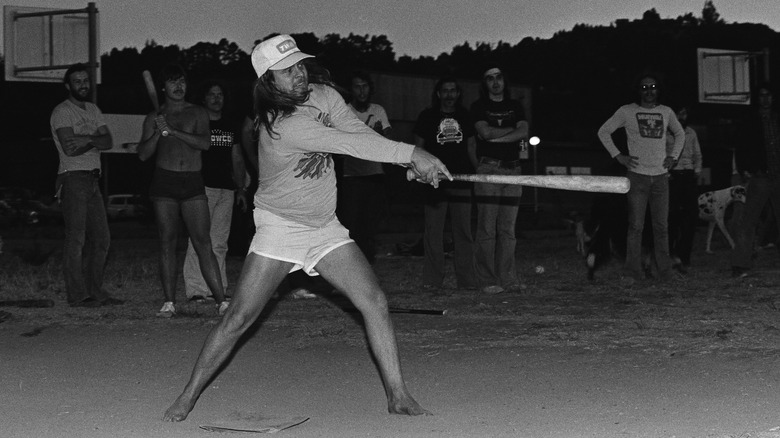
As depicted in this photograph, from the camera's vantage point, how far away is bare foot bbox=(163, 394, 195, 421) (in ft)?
18.9

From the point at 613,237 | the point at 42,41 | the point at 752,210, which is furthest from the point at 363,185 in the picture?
the point at 42,41

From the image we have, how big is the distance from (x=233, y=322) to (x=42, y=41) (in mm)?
15111

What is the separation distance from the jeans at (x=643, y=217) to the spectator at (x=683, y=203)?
146 cm

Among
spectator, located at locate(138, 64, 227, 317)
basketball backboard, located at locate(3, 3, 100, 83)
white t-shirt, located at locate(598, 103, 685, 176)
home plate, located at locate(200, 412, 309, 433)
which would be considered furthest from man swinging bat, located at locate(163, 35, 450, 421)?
→ basketball backboard, located at locate(3, 3, 100, 83)

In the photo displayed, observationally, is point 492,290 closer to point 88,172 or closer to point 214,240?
point 214,240

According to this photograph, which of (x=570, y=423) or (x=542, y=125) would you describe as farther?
(x=542, y=125)

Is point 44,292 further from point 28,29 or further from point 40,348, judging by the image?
point 28,29

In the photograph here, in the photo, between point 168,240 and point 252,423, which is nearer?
point 252,423

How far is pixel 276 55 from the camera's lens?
18.5ft

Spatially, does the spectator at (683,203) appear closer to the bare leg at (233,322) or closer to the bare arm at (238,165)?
the bare arm at (238,165)

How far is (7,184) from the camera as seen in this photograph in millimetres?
65688

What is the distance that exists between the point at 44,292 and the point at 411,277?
4482mm

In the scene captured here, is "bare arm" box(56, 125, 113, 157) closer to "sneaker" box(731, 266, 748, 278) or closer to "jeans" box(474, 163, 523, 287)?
"jeans" box(474, 163, 523, 287)

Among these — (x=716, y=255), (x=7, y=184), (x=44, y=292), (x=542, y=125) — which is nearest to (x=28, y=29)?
(x=44, y=292)
